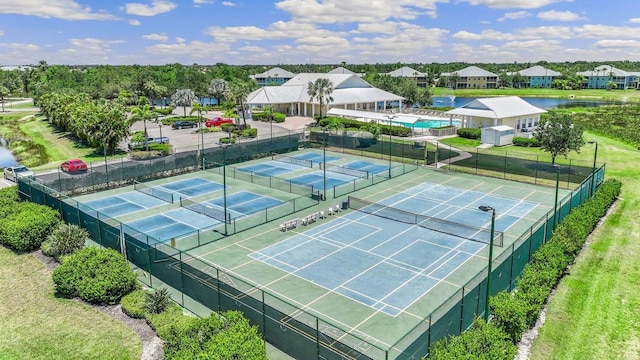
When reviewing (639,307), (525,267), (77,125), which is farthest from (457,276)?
(77,125)

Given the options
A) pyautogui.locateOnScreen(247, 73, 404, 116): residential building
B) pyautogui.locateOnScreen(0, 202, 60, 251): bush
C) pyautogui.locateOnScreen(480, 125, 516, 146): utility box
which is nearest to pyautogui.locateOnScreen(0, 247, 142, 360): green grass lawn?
pyautogui.locateOnScreen(0, 202, 60, 251): bush

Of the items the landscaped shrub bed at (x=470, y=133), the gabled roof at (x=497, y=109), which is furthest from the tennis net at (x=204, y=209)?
the gabled roof at (x=497, y=109)

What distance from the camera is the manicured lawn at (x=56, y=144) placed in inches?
1921

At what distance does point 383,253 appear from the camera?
24.5 m

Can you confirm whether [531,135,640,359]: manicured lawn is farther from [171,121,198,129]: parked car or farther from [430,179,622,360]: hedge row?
[171,121,198,129]: parked car

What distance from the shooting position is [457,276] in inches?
857

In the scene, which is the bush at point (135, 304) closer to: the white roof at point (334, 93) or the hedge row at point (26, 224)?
the hedge row at point (26, 224)

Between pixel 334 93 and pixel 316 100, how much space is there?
5.75 metres

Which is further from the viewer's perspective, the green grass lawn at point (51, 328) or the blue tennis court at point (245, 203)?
the blue tennis court at point (245, 203)

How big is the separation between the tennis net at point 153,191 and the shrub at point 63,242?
9841mm

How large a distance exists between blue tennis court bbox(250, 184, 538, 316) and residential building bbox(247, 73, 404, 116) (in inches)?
1911

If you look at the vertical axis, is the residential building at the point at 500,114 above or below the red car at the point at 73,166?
above

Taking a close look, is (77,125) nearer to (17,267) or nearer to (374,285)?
(17,267)

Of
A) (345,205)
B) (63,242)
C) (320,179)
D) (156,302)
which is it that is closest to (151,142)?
(320,179)
